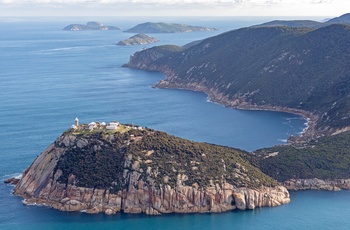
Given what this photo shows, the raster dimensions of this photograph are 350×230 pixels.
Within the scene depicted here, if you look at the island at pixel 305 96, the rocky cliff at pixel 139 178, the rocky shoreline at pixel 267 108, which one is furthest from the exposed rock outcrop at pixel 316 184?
the rocky shoreline at pixel 267 108

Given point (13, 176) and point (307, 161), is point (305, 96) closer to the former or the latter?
point (307, 161)

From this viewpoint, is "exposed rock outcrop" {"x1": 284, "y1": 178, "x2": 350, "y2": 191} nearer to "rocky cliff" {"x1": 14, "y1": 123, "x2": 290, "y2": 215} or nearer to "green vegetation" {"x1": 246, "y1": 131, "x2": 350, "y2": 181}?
"green vegetation" {"x1": 246, "y1": 131, "x2": 350, "y2": 181}

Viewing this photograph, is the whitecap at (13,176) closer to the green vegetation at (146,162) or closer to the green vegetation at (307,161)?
the green vegetation at (146,162)

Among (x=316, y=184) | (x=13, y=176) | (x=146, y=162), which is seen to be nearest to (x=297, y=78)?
(x=316, y=184)

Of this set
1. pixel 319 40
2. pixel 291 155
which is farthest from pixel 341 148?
pixel 319 40

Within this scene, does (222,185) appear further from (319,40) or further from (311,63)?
(319,40)

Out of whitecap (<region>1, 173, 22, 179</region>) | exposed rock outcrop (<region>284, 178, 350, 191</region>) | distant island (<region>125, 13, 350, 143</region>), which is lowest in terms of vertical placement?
whitecap (<region>1, 173, 22, 179</region>)

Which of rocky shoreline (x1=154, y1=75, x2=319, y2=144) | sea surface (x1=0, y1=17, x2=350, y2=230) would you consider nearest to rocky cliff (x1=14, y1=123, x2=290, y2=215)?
sea surface (x1=0, y1=17, x2=350, y2=230)
